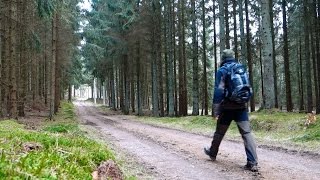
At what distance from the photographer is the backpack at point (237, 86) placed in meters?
6.26

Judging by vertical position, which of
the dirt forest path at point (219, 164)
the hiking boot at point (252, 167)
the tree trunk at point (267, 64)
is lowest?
the dirt forest path at point (219, 164)

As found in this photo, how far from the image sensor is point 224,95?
6.45 metres

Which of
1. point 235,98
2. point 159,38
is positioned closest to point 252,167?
point 235,98

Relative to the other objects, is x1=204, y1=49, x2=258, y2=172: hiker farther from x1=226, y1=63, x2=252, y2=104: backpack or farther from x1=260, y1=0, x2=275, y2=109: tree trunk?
x1=260, y1=0, x2=275, y2=109: tree trunk

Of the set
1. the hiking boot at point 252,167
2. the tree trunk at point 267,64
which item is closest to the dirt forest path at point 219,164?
the hiking boot at point 252,167

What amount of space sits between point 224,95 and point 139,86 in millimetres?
27062

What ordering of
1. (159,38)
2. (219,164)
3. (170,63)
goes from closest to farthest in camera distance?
(219,164)
(170,63)
(159,38)

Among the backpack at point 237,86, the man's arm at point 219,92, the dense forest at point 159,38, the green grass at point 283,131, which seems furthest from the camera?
the dense forest at point 159,38

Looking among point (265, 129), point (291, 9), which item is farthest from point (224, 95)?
point (291, 9)

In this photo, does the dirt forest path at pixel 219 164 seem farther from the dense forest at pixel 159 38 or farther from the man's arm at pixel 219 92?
the dense forest at pixel 159 38

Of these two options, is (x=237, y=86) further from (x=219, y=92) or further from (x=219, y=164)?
(x=219, y=164)

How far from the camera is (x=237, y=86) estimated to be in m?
6.28

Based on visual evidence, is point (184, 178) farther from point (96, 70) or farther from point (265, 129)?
point (96, 70)

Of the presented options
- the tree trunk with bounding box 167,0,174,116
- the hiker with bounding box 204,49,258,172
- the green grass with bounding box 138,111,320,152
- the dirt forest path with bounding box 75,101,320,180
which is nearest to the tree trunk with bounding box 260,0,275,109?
the green grass with bounding box 138,111,320,152
